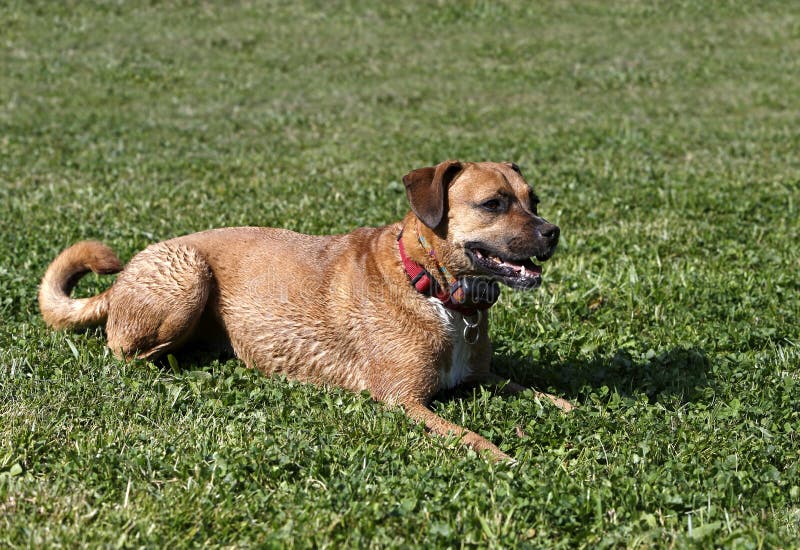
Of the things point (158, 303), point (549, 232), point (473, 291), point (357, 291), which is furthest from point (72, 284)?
point (549, 232)

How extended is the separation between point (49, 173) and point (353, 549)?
9.97 m

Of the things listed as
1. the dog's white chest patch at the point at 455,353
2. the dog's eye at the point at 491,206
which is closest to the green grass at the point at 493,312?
the dog's white chest patch at the point at 455,353

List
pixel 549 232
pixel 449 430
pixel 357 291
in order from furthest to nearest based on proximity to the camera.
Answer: pixel 357 291
pixel 549 232
pixel 449 430

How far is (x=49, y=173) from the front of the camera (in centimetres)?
1241

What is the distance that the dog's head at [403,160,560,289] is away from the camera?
210 inches

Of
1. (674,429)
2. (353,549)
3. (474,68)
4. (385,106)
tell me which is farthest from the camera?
(474,68)

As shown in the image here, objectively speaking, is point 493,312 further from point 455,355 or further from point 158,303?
point 158,303

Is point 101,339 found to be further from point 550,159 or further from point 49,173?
point 550,159

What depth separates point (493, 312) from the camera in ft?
23.6

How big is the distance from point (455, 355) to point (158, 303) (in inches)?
77.2

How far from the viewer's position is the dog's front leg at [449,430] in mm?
4945

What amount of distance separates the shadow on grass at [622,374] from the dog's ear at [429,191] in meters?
1.46

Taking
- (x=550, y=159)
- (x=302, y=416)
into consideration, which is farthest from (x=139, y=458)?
(x=550, y=159)

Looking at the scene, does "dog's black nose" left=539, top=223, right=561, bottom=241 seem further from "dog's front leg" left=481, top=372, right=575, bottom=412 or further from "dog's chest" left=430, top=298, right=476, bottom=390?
"dog's front leg" left=481, top=372, right=575, bottom=412
